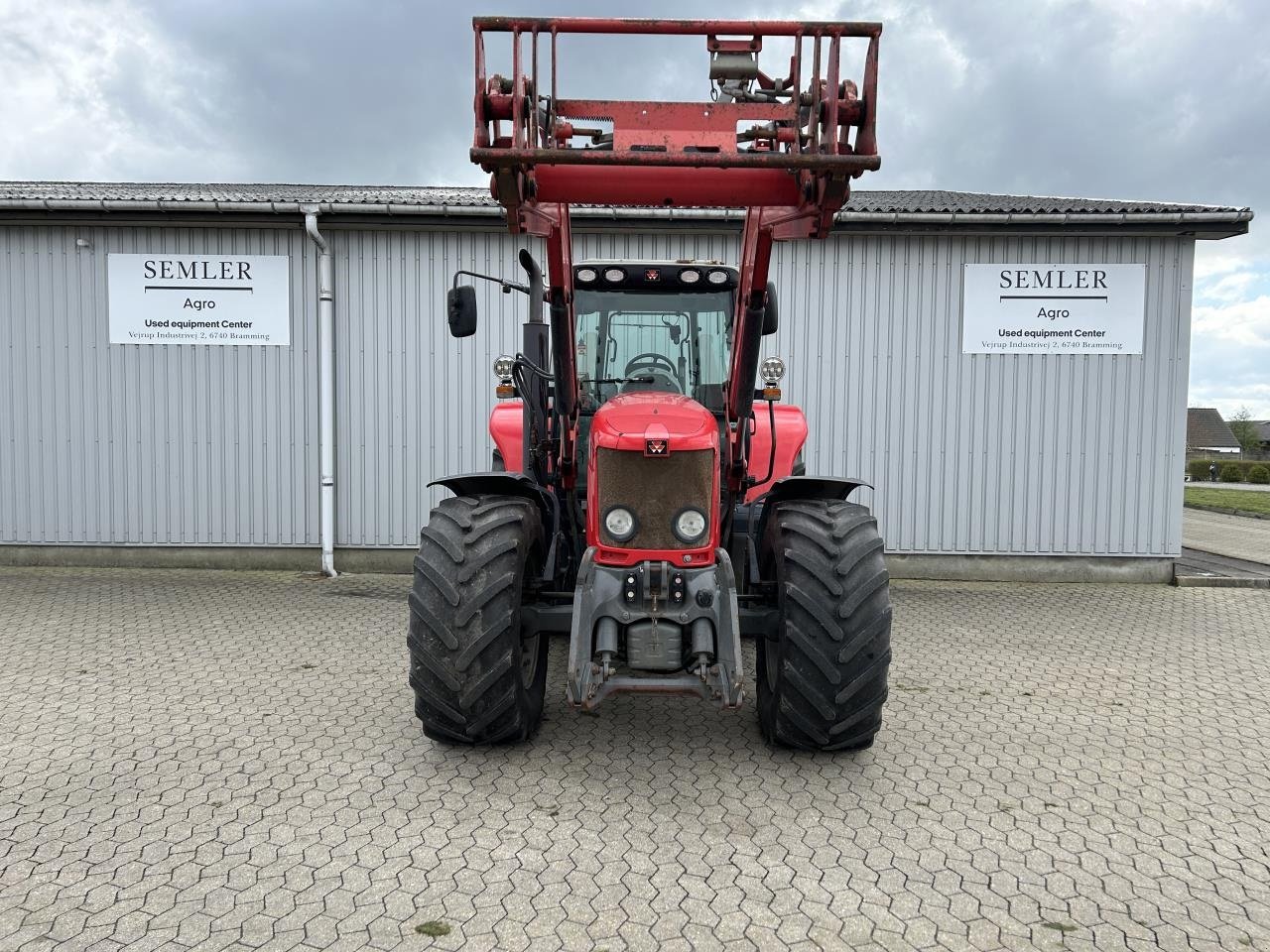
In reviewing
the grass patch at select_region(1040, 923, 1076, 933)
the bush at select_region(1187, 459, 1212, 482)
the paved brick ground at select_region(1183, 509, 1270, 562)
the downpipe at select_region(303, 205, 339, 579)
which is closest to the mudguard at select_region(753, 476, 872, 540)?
the grass patch at select_region(1040, 923, 1076, 933)

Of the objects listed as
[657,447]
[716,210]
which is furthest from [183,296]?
[657,447]

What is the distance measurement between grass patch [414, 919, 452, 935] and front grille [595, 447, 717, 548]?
66.9 inches

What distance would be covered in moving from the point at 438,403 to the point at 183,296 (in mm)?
2807

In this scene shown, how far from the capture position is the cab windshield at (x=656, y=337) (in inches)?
201

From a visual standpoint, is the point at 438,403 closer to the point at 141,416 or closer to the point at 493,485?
the point at 141,416

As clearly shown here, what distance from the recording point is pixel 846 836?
341 centimetres

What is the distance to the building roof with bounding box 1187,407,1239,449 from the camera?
222 feet

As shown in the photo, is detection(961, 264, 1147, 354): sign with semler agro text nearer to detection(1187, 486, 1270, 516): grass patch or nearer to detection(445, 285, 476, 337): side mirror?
detection(445, 285, 476, 337): side mirror

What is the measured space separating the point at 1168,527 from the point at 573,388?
751 cm

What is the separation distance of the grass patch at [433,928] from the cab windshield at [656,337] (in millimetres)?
2988

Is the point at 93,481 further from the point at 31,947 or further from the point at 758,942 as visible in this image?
the point at 758,942

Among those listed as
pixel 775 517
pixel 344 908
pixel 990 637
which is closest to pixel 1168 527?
pixel 990 637

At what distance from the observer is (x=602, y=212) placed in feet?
28.6

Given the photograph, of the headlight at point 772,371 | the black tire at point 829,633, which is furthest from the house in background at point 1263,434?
the black tire at point 829,633
